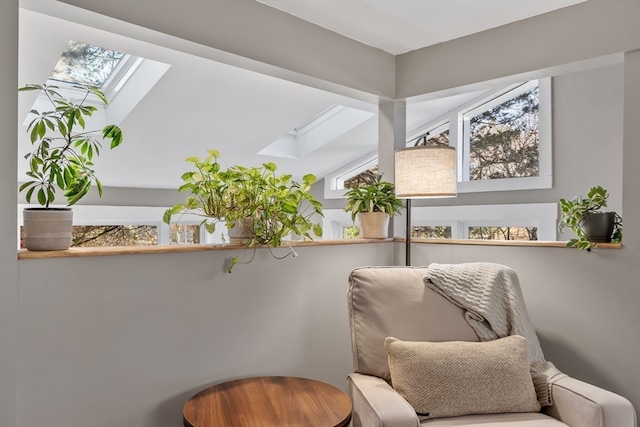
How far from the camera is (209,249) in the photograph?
2.05 metres

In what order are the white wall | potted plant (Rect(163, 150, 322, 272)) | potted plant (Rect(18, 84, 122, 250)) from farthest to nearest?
1. potted plant (Rect(163, 150, 322, 272))
2. potted plant (Rect(18, 84, 122, 250))
3. the white wall

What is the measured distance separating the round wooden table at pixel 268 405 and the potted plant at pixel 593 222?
1.41m

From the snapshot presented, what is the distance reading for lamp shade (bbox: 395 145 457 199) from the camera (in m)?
2.36

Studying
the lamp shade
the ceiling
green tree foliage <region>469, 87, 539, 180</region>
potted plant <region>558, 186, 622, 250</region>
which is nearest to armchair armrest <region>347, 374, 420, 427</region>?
the lamp shade

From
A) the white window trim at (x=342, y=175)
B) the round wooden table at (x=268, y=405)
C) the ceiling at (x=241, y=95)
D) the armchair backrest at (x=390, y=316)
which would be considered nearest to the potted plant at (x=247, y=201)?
the armchair backrest at (x=390, y=316)

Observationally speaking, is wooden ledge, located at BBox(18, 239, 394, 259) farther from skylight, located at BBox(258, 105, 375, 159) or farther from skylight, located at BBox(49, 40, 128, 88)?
skylight, located at BBox(258, 105, 375, 159)

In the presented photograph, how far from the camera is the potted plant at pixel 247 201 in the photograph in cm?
204

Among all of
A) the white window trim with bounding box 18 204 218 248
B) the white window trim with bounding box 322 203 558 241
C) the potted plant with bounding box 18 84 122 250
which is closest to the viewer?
the potted plant with bounding box 18 84 122 250

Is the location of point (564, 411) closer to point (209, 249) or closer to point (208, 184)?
point (209, 249)

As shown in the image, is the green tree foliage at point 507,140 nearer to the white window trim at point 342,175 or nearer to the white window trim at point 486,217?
the white window trim at point 486,217

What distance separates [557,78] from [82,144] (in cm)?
338

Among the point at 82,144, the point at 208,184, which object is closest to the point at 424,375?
the point at 208,184

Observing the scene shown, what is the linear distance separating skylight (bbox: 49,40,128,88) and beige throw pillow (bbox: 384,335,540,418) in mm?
2569

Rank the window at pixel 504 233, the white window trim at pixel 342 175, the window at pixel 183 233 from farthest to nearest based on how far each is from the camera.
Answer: the white window trim at pixel 342 175 < the window at pixel 183 233 < the window at pixel 504 233
